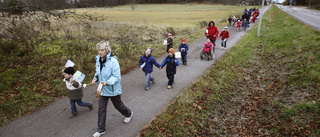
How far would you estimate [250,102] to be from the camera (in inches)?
260

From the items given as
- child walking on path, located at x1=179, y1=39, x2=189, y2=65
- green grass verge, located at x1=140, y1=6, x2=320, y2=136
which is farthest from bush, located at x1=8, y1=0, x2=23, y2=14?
child walking on path, located at x1=179, y1=39, x2=189, y2=65

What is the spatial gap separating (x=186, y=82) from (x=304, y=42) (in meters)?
9.38

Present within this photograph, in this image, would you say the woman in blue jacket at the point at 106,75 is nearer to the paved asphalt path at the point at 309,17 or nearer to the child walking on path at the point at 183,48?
the child walking on path at the point at 183,48

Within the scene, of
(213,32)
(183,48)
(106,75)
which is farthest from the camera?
(213,32)

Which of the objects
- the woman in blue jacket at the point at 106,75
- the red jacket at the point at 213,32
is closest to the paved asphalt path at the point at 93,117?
the woman in blue jacket at the point at 106,75

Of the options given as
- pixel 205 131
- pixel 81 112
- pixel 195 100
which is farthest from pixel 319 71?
pixel 81 112

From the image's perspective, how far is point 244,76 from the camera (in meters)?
Answer: 8.96

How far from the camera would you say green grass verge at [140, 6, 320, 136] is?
15.9ft

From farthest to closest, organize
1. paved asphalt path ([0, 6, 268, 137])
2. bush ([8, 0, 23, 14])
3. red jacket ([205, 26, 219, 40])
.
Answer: red jacket ([205, 26, 219, 40]) < bush ([8, 0, 23, 14]) < paved asphalt path ([0, 6, 268, 137])

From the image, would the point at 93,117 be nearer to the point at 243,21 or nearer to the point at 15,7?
the point at 15,7

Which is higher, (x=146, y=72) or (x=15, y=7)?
(x=15, y=7)

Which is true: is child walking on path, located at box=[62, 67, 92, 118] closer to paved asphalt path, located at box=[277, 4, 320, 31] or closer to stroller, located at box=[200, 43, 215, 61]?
stroller, located at box=[200, 43, 215, 61]

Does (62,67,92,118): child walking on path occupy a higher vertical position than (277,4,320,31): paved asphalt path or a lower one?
lower

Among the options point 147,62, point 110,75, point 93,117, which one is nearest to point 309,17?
point 147,62
